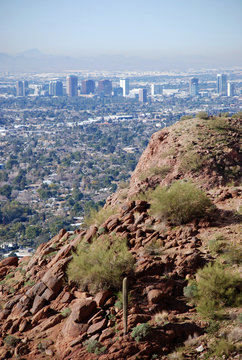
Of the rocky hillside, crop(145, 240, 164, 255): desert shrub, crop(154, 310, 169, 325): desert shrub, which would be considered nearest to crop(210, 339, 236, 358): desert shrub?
the rocky hillside

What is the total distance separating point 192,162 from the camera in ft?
61.9

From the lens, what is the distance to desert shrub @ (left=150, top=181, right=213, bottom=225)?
42.8 feet

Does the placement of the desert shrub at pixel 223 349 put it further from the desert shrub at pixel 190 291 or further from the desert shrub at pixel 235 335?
the desert shrub at pixel 190 291

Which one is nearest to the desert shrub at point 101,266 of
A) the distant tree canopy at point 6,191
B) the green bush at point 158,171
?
the green bush at point 158,171

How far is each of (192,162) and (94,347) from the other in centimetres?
1093

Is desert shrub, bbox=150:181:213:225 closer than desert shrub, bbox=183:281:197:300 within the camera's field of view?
No

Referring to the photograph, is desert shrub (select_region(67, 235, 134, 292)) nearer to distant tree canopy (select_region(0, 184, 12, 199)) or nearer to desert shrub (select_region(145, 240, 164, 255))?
desert shrub (select_region(145, 240, 164, 255))

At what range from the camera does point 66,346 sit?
9.59 meters

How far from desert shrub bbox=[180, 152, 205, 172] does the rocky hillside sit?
347 centimetres

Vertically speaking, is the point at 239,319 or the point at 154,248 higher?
the point at 154,248

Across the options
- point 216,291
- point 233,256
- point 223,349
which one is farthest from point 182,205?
point 223,349

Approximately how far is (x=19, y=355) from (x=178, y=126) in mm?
15228

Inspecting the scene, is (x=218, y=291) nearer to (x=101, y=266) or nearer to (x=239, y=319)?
(x=239, y=319)

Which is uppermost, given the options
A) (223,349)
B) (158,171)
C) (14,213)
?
(158,171)
